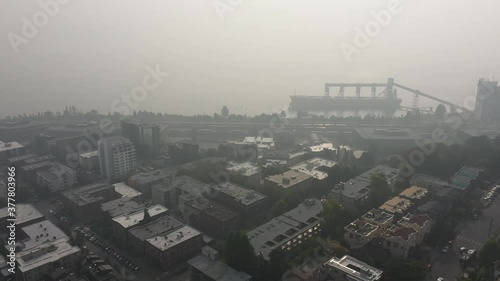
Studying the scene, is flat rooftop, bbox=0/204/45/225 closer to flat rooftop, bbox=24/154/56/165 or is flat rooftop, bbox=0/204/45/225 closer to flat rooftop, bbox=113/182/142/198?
flat rooftop, bbox=113/182/142/198

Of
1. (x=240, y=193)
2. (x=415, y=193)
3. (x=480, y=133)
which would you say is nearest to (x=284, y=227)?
(x=240, y=193)

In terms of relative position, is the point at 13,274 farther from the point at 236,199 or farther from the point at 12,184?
the point at 236,199

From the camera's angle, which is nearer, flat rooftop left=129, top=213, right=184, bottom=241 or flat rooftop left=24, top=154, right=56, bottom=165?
flat rooftop left=129, top=213, right=184, bottom=241

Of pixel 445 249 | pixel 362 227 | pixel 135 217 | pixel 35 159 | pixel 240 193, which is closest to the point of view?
pixel 362 227

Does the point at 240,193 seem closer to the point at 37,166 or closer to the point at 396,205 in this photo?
the point at 396,205

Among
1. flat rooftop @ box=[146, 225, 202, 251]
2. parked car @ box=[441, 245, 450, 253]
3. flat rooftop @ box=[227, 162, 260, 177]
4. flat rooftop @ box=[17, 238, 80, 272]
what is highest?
flat rooftop @ box=[227, 162, 260, 177]

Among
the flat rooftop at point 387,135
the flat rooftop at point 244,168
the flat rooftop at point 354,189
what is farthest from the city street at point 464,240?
the flat rooftop at point 387,135

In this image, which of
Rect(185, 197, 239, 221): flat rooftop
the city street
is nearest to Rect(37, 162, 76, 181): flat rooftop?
Rect(185, 197, 239, 221): flat rooftop
